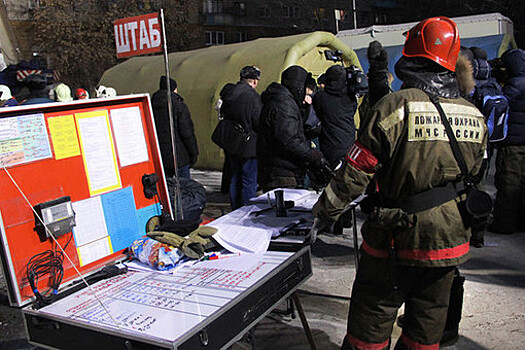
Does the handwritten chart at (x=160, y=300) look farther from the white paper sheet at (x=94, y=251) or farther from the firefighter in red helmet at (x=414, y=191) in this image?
the firefighter in red helmet at (x=414, y=191)

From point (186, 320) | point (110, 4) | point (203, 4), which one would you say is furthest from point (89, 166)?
point (203, 4)

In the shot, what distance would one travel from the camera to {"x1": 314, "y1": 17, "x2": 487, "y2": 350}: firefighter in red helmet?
7.15ft

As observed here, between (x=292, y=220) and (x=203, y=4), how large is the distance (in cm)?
3583

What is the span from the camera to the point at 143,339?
5.44 feet

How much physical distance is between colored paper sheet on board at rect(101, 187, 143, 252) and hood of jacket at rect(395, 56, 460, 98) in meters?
1.53

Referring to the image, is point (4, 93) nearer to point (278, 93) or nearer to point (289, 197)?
point (278, 93)

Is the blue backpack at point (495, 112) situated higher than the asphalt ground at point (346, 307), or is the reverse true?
the blue backpack at point (495, 112)

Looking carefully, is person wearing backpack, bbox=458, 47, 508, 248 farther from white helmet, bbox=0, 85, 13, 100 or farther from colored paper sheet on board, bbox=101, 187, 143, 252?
white helmet, bbox=0, 85, 13, 100

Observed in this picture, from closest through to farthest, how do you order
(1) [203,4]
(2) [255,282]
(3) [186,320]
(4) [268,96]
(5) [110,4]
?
1. (3) [186,320]
2. (2) [255,282]
3. (4) [268,96]
4. (5) [110,4]
5. (1) [203,4]

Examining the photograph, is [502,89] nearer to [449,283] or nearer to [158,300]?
[449,283]

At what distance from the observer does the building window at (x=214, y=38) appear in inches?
1435

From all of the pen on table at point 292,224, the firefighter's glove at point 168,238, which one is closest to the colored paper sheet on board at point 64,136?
the firefighter's glove at point 168,238

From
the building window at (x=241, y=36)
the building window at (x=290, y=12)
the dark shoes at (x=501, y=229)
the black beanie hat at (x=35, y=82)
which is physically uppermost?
the building window at (x=290, y=12)

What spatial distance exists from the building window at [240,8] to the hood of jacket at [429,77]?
3698cm
